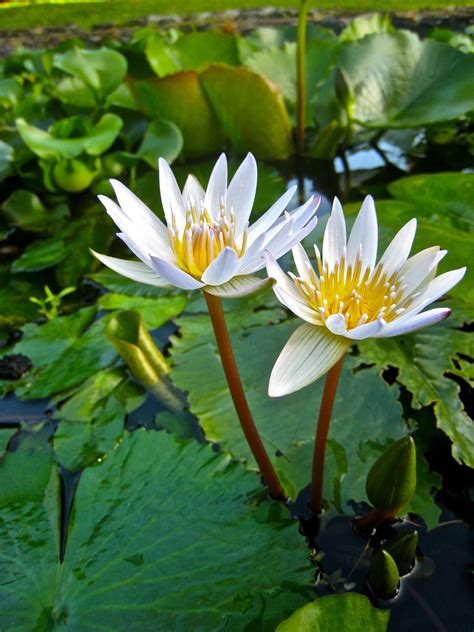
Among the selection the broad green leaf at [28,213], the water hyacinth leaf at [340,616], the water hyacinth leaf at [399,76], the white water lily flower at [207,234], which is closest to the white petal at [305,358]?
the white water lily flower at [207,234]

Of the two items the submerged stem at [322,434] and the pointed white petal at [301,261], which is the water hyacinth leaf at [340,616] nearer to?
the submerged stem at [322,434]

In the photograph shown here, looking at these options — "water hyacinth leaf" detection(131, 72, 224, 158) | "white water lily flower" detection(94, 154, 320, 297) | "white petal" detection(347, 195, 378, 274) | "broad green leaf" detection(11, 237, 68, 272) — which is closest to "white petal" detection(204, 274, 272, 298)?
"white water lily flower" detection(94, 154, 320, 297)

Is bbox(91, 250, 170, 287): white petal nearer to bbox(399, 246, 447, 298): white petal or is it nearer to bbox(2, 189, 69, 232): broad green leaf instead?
bbox(399, 246, 447, 298): white petal

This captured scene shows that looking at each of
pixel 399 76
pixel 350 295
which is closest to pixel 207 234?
pixel 350 295

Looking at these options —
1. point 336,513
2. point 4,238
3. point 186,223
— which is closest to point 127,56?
point 4,238

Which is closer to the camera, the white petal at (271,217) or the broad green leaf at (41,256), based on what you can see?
the white petal at (271,217)

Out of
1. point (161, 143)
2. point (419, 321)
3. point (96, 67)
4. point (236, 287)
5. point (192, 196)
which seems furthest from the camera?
point (96, 67)

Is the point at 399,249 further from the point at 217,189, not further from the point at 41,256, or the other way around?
the point at 41,256
